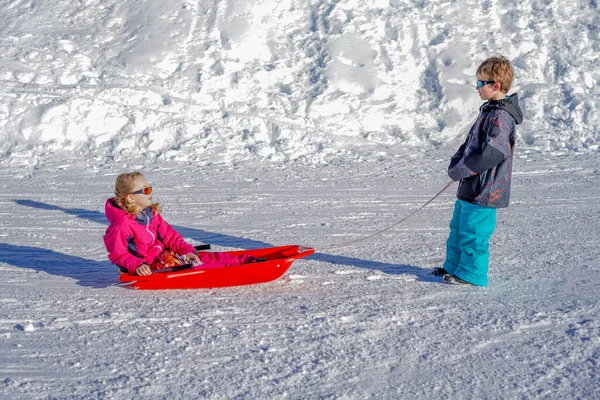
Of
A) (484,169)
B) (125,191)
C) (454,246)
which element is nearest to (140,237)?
(125,191)

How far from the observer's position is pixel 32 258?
502 cm

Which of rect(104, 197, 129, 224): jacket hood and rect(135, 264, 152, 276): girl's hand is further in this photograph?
rect(104, 197, 129, 224): jacket hood

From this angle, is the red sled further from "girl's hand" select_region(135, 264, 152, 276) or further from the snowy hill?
the snowy hill

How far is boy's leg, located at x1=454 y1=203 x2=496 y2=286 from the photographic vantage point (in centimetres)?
417

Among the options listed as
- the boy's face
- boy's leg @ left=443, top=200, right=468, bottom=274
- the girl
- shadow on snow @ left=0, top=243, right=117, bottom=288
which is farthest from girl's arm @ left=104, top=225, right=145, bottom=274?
the boy's face

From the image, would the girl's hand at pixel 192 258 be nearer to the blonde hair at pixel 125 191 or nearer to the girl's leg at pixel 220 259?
the girl's leg at pixel 220 259

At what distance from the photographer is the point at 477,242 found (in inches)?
164

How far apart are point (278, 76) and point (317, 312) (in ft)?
24.2

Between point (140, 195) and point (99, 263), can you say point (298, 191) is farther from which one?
point (140, 195)

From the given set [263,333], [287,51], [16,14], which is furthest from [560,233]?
[16,14]

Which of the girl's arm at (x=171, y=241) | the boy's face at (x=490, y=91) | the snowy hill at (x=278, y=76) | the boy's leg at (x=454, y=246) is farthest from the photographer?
the snowy hill at (x=278, y=76)

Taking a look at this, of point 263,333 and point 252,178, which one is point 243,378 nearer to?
point 263,333

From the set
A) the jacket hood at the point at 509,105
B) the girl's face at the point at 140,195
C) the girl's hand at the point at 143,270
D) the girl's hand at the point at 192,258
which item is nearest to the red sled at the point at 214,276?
the girl's hand at the point at 143,270

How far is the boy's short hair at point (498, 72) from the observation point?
407cm
